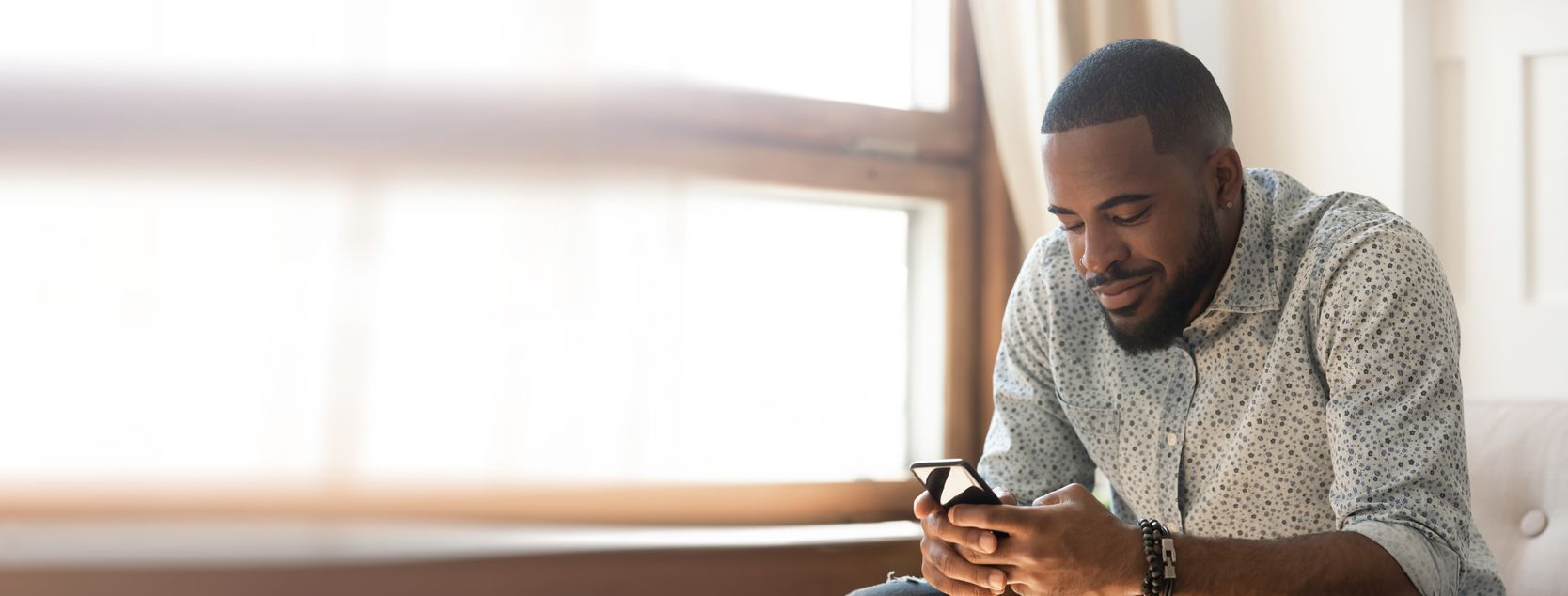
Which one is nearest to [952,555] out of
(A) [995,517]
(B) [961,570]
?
(B) [961,570]

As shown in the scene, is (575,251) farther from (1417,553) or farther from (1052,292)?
(1417,553)

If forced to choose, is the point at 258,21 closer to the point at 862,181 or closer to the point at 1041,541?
the point at 862,181

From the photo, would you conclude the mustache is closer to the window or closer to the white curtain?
the window

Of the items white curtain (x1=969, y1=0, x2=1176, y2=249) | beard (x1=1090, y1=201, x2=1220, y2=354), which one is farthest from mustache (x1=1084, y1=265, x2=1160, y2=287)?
white curtain (x1=969, y1=0, x2=1176, y2=249)

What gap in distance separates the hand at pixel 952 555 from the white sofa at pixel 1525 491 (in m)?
0.73

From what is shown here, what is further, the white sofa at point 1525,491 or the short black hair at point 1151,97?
the white sofa at point 1525,491

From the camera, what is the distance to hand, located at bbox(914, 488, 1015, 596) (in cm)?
128

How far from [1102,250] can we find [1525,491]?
72 cm

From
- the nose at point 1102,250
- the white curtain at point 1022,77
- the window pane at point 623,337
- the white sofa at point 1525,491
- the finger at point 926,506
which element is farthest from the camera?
the white curtain at point 1022,77

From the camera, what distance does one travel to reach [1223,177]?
148cm

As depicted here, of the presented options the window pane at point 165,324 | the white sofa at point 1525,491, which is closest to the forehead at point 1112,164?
the white sofa at point 1525,491

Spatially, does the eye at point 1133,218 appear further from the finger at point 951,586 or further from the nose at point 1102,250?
the finger at point 951,586

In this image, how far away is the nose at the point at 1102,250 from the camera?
1.42m

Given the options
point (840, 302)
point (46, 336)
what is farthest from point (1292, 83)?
point (46, 336)
